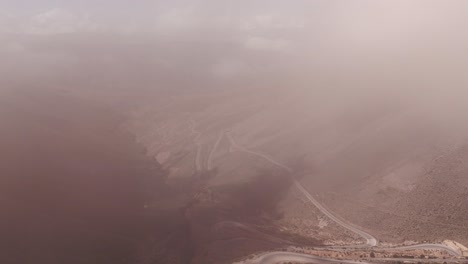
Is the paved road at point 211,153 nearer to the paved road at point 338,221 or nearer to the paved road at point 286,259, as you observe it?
the paved road at point 338,221

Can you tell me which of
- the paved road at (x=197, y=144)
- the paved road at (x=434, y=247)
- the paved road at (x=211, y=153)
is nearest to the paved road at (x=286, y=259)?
the paved road at (x=434, y=247)

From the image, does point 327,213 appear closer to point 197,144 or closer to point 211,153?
point 211,153

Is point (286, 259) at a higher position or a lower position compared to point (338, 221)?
lower

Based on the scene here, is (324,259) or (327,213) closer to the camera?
(324,259)

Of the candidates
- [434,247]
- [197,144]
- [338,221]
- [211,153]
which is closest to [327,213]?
[338,221]

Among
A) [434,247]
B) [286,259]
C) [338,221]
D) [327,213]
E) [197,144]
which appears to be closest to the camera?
[286,259]

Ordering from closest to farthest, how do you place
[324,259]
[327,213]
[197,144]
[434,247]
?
[324,259] < [434,247] < [327,213] < [197,144]

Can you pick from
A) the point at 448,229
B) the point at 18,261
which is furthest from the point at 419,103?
the point at 18,261

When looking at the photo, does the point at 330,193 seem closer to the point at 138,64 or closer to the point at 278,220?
the point at 278,220

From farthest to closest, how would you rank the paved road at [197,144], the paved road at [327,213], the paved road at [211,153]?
the paved road at [197,144]
the paved road at [211,153]
the paved road at [327,213]

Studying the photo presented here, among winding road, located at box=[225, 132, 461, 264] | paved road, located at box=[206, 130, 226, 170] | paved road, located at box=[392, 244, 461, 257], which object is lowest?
paved road, located at box=[392, 244, 461, 257]

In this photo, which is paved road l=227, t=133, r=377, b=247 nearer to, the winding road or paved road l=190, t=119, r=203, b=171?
the winding road

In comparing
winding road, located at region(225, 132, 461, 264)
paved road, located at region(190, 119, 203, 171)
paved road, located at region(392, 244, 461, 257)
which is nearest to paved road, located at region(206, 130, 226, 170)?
paved road, located at region(190, 119, 203, 171)
